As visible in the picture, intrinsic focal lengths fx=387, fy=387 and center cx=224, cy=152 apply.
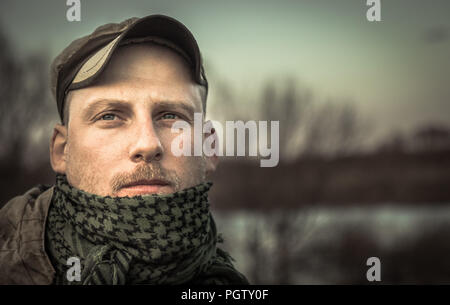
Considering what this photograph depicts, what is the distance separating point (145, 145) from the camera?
1235 millimetres

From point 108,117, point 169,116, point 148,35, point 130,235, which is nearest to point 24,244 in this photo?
point 130,235

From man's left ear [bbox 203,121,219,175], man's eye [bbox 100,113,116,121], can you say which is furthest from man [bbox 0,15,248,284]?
man's left ear [bbox 203,121,219,175]

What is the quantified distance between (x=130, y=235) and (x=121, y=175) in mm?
196

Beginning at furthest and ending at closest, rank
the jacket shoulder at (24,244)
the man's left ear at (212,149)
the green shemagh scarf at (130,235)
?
the man's left ear at (212,149)
the jacket shoulder at (24,244)
the green shemagh scarf at (130,235)

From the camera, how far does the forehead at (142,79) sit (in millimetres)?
1305

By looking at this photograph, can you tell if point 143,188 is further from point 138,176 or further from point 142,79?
point 142,79

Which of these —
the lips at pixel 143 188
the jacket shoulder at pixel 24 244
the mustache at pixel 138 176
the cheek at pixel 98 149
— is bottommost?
the jacket shoulder at pixel 24 244

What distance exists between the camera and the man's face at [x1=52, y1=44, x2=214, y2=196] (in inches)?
49.8

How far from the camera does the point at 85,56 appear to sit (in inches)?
57.0

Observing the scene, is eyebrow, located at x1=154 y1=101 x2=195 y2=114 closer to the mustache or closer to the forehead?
the forehead

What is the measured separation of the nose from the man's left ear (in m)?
0.31

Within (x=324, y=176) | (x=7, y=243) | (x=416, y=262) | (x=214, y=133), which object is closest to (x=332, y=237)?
(x=324, y=176)

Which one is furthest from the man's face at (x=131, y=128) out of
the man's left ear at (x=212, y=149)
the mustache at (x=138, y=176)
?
the man's left ear at (x=212, y=149)

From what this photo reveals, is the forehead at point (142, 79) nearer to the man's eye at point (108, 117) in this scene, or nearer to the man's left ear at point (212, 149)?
the man's eye at point (108, 117)
